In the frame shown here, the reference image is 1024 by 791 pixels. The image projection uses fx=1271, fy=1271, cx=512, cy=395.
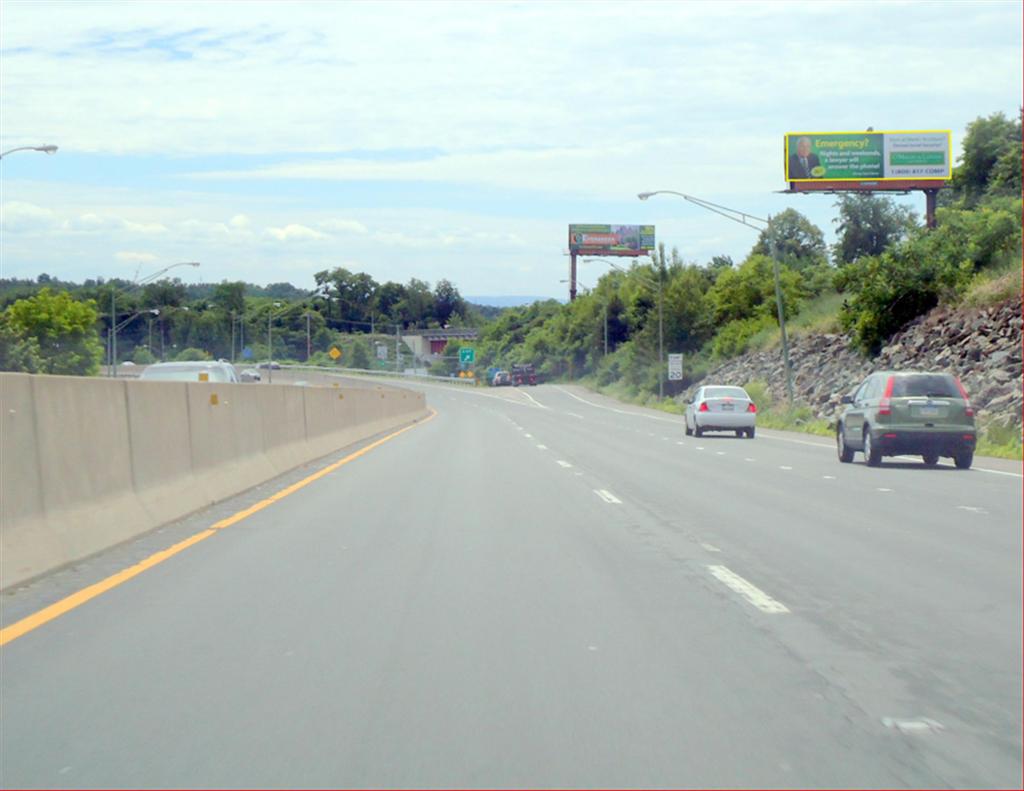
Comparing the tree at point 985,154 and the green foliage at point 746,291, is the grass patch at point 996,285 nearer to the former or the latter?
the tree at point 985,154

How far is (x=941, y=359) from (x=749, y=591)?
107 feet

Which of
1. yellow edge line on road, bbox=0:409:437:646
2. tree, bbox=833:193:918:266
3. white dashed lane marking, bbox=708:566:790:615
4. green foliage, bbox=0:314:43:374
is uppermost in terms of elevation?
tree, bbox=833:193:918:266

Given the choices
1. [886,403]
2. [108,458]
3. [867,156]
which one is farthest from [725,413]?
[867,156]

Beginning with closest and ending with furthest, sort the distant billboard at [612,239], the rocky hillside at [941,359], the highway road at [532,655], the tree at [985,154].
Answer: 1. the highway road at [532,655]
2. the rocky hillside at [941,359]
3. the tree at [985,154]
4. the distant billboard at [612,239]

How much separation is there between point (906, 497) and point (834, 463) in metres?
7.43

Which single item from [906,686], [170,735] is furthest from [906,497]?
[170,735]

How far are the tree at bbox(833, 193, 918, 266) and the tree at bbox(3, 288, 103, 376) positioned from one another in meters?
71.7

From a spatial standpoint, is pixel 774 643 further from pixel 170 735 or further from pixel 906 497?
pixel 906 497

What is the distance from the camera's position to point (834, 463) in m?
24.0

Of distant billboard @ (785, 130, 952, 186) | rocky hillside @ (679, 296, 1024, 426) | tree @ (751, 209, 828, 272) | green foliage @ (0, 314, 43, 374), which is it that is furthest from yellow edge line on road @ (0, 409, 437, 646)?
tree @ (751, 209, 828, 272)

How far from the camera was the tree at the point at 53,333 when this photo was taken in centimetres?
2148

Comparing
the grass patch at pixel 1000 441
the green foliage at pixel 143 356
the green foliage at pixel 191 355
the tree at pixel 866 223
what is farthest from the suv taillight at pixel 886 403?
the tree at pixel 866 223

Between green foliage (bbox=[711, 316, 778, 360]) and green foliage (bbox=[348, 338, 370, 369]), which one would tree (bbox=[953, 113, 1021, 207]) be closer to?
green foliage (bbox=[711, 316, 778, 360])

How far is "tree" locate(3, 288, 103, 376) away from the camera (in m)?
21.5
